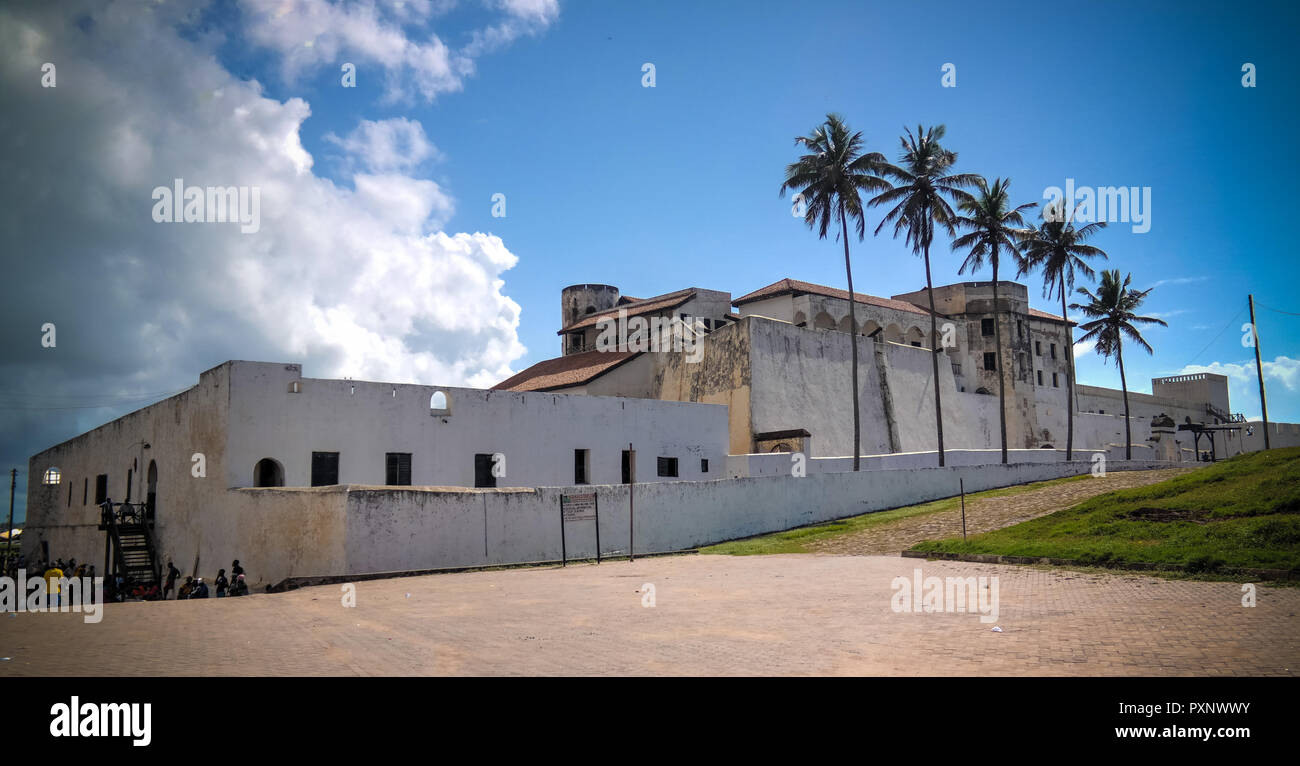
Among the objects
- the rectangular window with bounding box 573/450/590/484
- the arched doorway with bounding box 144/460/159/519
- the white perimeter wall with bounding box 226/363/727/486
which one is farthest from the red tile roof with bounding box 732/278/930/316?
the arched doorway with bounding box 144/460/159/519

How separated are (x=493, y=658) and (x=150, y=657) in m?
3.35

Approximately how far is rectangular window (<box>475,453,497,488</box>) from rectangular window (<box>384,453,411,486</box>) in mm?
2244

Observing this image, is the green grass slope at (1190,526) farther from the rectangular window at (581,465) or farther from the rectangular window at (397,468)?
the rectangular window at (397,468)

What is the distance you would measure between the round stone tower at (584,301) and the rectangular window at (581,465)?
20.7 meters

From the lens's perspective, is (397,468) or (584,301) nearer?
(397,468)

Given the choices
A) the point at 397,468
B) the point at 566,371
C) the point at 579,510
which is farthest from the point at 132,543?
the point at 566,371

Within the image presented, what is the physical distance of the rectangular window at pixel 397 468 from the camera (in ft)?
78.8

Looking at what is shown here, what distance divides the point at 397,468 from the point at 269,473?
3.54 m

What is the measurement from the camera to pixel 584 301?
4834cm

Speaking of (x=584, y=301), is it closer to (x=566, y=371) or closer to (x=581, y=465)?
(x=566, y=371)
